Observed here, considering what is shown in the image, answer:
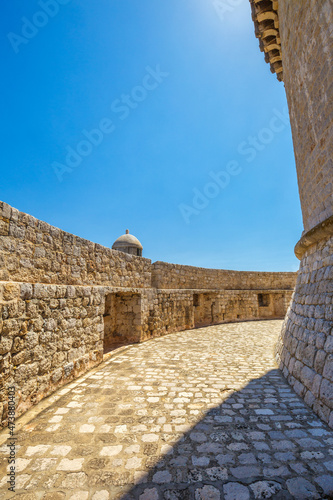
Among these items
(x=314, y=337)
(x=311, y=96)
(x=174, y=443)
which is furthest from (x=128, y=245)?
(x=174, y=443)

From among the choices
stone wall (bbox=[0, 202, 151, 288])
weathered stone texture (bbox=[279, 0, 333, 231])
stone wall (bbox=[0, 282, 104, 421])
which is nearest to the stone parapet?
weathered stone texture (bbox=[279, 0, 333, 231])

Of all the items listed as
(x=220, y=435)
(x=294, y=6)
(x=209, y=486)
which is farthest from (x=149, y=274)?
(x=294, y=6)

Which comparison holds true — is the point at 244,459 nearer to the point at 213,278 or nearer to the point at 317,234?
the point at 317,234

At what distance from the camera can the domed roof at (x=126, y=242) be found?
1513cm

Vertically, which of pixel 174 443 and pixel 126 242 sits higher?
pixel 126 242

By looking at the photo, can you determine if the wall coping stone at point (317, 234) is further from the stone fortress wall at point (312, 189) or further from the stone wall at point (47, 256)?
the stone wall at point (47, 256)

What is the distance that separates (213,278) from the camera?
13461mm

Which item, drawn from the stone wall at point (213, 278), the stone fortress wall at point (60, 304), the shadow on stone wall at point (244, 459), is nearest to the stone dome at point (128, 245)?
the stone wall at point (213, 278)

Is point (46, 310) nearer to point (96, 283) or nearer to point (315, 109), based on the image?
point (96, 283)

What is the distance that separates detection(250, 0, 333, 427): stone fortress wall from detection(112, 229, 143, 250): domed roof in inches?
427

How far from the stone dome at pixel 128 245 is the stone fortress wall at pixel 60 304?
5802mm

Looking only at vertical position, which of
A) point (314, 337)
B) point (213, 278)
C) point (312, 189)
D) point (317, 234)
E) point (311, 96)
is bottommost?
point (314, 337)

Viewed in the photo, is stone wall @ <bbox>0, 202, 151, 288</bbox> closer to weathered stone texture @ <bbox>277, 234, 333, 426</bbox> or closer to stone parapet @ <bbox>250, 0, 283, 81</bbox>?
weathered stone texture @ <bbox>277, 234, 333, 426</bbox>

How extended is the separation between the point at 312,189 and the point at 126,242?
38.4 ft
